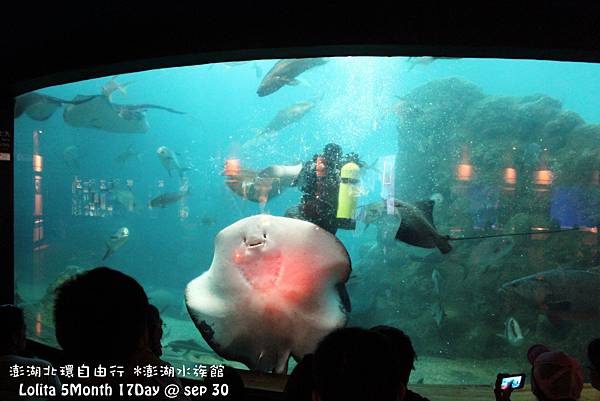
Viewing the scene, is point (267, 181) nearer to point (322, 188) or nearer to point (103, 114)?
point (322, 188)

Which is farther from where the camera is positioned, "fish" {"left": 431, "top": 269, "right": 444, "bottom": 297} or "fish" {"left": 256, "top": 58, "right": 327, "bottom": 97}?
"fish" {"left": 431, "top": 269, "right": 444, "bottom": 297}

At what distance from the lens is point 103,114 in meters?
10.7

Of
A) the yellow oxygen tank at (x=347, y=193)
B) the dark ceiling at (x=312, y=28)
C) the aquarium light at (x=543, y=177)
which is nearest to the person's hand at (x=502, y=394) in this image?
the dark ceiling at (x=312, y=28)

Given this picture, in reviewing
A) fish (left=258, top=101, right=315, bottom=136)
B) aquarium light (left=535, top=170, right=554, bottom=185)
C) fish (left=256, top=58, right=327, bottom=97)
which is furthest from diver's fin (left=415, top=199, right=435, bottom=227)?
aquarium light (left=535, top=170, right=554, bottom=185)

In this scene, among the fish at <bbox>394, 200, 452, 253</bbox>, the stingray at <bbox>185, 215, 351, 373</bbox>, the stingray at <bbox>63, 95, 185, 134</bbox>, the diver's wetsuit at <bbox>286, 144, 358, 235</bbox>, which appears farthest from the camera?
the stingray at <bbox>63, 95, 185, 134</bbox>

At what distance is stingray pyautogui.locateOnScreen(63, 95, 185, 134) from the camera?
10073mm

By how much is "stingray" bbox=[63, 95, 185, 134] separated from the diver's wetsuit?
4.58m

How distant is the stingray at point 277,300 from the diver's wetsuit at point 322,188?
181 centimetres

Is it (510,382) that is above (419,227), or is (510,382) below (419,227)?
below

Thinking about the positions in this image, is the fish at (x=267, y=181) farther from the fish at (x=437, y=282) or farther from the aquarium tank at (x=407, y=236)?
the fish at (x=437, y=282)

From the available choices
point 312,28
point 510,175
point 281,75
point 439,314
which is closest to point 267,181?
point 281,75

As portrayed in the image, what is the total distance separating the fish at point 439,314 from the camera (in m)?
7.36

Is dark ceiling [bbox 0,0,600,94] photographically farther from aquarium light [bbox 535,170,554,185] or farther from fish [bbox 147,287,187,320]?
fish [bbox 147,287,187,320]

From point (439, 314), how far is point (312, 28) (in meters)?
5.90
